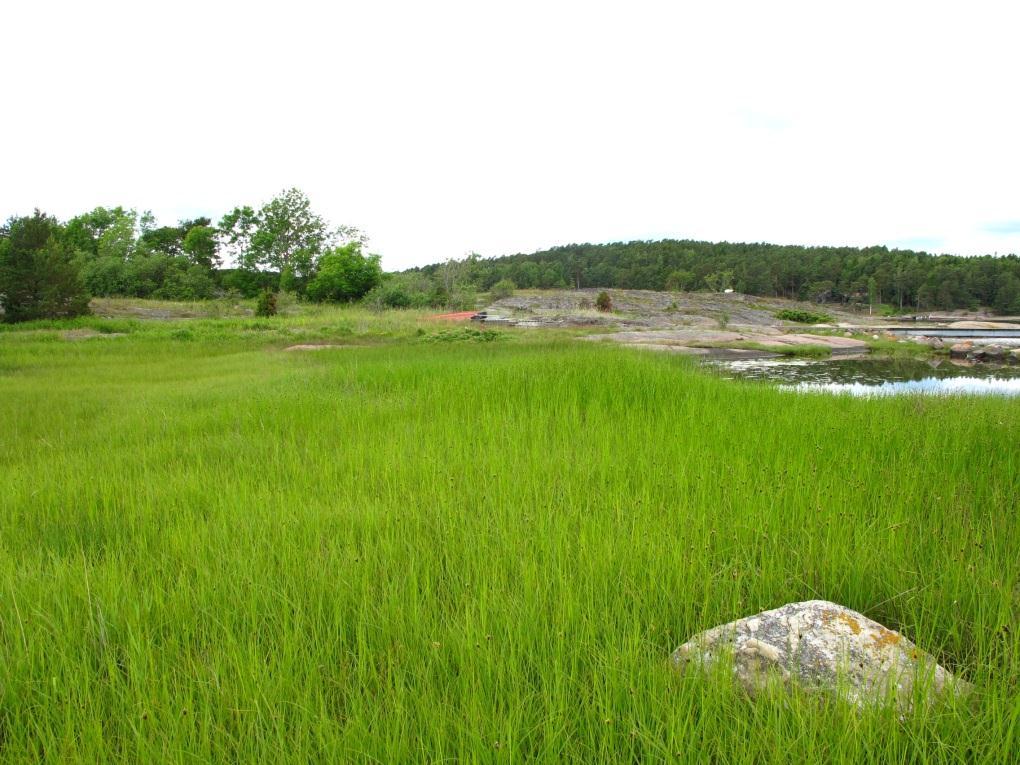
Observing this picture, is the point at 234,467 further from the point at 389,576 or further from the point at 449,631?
the point at 449,631

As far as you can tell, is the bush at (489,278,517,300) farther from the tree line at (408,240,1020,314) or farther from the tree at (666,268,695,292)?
the tree at (666,268,695,292)

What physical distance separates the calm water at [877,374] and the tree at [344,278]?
3907 cm

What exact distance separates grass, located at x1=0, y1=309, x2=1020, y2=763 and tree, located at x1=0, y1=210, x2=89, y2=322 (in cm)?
3067

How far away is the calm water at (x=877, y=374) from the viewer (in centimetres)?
1513

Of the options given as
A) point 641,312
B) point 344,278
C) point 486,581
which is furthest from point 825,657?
point 344,278

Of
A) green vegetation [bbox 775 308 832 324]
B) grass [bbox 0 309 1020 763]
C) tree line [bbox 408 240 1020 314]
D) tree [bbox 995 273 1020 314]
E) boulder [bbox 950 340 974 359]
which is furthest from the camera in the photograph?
tree line [bbox 408 240 1020 314]

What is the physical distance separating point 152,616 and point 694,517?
10.0 ft

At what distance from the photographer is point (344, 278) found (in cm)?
5194

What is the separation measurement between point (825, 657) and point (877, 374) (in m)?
19.3

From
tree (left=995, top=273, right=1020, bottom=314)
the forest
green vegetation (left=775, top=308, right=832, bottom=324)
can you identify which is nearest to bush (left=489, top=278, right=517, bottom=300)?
the forest

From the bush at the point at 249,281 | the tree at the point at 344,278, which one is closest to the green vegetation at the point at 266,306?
the tree at the point at 344,278

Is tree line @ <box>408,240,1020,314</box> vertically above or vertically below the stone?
above

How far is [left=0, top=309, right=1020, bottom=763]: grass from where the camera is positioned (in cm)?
187

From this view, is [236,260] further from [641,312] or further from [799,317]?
[799,317]
